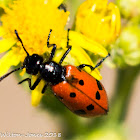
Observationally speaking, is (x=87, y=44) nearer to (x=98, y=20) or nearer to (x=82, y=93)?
(x=98, y=20)

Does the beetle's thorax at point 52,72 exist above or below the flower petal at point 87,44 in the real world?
below

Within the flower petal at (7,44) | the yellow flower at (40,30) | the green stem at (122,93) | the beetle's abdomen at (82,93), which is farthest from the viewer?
the green stem at (122,93)

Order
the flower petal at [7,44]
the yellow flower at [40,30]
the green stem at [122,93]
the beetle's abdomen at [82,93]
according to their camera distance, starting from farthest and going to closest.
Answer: the green stem at [122,93], the flower petal at [7,44], the yellow flower at [40,30], the beetle's abdomen at [82,93]

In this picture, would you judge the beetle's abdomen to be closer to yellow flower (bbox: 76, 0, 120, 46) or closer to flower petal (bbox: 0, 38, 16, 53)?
yellow flower (bbox: 76, 0, 120, 46)

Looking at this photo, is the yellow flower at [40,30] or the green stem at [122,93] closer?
the yellow flower at [40,30]

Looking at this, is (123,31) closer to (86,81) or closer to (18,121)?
(86,81)

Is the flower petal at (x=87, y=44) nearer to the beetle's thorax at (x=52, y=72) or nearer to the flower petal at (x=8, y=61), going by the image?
the beetle's thorax at (x=52, y=72)

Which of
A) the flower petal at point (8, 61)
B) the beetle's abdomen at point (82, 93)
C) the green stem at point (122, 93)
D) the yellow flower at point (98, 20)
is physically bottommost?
the green stem at point (122, 93)

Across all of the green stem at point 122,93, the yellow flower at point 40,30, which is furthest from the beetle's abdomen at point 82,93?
the green stem at point 122,93

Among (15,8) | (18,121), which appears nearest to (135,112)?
(18,121)

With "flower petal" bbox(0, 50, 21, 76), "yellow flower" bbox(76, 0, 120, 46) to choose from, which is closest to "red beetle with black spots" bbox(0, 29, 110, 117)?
"flower petal" bbox(0, 50, 21, 76)
